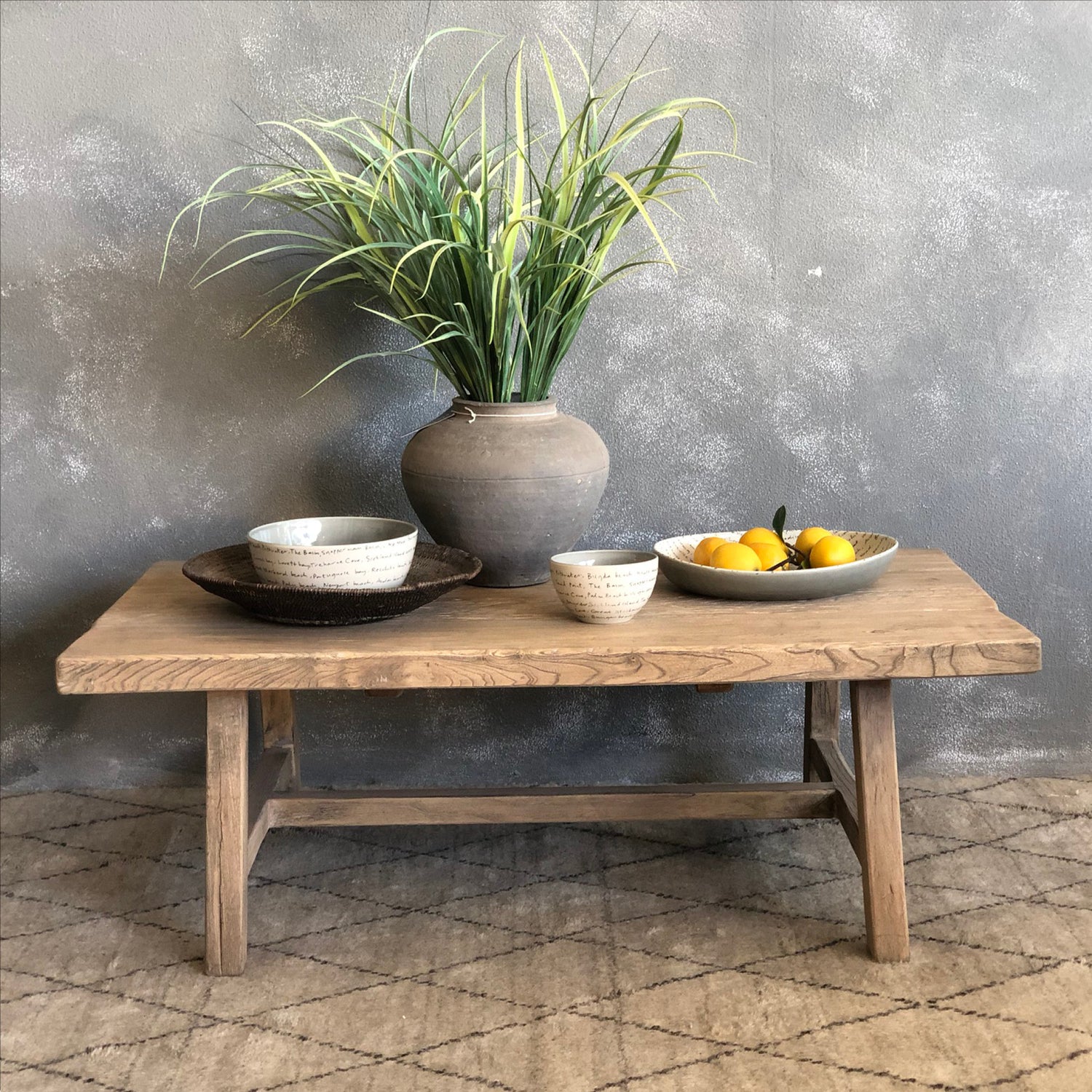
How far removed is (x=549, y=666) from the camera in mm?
1374

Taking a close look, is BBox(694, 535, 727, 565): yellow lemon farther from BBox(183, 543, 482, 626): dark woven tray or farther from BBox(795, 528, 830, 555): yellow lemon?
BBox(183, 543, 482, 626): dark woven tray

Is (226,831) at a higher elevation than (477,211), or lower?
lower

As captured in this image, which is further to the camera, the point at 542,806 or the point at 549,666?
the point at 542,806

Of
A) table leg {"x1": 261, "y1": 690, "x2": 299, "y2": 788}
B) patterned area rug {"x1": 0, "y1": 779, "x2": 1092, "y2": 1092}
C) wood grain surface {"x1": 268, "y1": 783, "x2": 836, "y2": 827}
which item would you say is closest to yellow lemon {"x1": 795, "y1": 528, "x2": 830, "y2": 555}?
wood grain surface {"x1": 268, "y1": 783, "x2": 836, "y2": 827}

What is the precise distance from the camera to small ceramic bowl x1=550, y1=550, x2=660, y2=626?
145 cm

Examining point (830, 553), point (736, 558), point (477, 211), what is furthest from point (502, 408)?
point (830, 553)

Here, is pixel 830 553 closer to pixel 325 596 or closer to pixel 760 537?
pixel 760 537

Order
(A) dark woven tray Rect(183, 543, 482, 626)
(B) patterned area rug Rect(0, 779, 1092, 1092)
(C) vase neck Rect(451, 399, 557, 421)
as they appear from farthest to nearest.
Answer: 1. (C) vase neck Rect(451, 399, 557, 421)
2. (A) dark woven tray Rect(183, 543, 482, 626)
3. (B) patterned area rug Rect(0, 779, 1092, 1092)

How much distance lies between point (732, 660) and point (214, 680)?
64 cm

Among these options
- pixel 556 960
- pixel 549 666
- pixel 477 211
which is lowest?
pixel 556 960

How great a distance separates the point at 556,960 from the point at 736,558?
1.99 feet

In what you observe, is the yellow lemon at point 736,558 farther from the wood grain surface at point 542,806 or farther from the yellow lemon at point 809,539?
the wood grain surface at point 542,806

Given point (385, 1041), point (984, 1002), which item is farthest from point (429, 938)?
point (984, 1002)

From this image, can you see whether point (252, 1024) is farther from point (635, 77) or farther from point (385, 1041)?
point (635, 77)
